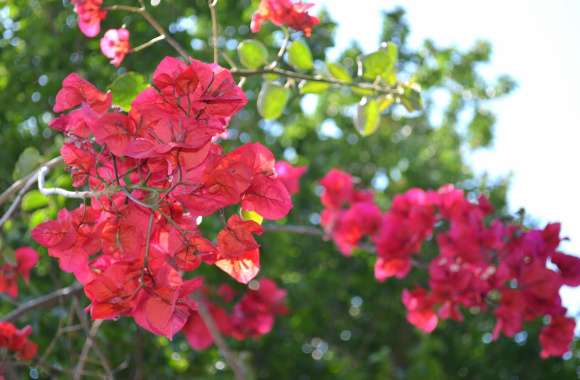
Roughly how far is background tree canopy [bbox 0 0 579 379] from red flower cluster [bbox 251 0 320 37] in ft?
0.99

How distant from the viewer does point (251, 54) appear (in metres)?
1.50

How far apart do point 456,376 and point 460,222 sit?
199 centimetres

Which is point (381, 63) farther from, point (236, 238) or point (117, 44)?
point (236, 238)

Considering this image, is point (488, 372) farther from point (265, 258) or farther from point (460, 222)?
point (460, 222)

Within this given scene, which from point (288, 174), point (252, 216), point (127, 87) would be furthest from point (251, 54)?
point (288, 174)

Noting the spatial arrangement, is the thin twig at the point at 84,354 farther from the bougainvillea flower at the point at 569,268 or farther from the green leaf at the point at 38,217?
the bougainvillea flower at the point at 569,268

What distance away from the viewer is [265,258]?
10.1 feet

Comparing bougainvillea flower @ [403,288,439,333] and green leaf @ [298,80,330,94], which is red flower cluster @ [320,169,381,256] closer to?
bougainvillea flower @ [403,288,439,333]

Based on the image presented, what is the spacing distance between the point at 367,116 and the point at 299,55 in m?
0.18

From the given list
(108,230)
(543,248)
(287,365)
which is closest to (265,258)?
(287,365)

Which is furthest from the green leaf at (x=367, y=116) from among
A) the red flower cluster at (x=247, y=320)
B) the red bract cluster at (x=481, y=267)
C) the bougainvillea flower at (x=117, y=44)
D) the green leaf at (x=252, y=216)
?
the red flower cluster at (x=247, y=320)

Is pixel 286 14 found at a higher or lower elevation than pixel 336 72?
higher

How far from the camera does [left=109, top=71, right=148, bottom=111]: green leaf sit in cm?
118

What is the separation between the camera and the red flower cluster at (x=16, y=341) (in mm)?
1426
